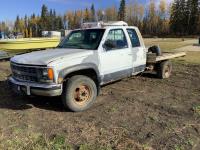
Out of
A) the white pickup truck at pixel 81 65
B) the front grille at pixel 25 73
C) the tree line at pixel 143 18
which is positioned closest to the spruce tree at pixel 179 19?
A: the tree line at pixel 143 18

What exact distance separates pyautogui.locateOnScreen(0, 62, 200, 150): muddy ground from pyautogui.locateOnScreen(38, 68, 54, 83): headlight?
79 cm

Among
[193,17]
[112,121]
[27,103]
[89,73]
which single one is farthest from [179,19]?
[112,121]

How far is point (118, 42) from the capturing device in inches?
283

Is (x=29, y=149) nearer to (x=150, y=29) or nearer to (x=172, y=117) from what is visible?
(x=172, y=117)

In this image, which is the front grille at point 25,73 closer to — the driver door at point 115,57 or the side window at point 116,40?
the driver door at point 115,57

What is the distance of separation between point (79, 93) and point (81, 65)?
2.06 ft

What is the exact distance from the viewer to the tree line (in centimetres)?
8032

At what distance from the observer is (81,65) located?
605 centimetres

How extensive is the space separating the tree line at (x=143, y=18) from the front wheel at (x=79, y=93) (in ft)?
173

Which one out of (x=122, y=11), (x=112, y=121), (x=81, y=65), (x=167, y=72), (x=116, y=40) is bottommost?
(x=112, y=121)

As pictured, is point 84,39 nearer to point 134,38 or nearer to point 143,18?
point 134,38

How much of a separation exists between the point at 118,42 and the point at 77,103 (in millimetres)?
2086

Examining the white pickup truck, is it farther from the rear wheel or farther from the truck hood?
the rear wheel

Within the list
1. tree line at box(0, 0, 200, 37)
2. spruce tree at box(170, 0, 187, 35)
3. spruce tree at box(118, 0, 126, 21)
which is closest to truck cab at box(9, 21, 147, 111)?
tree line at box(0, 0, 200, 37)
